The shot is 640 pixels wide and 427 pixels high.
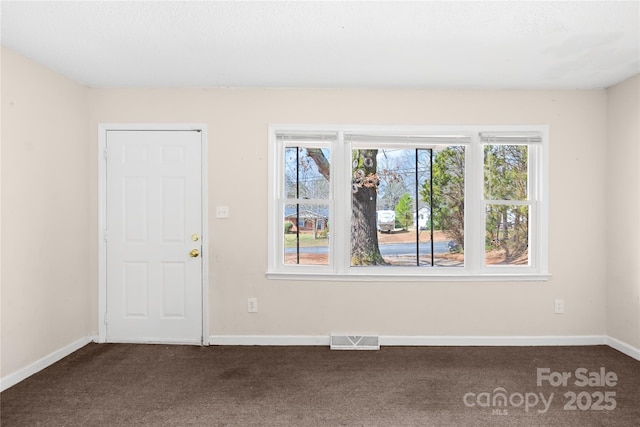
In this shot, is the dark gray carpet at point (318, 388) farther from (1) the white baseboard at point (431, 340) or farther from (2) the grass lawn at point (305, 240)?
(2) the grass lawn at point (305, 240)

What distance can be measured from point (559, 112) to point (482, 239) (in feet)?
4.51

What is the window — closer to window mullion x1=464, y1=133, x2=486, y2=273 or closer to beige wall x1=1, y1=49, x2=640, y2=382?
window mullion x1=464, y1=133, x2=486, y2=273

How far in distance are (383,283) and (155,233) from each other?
7.19 feet

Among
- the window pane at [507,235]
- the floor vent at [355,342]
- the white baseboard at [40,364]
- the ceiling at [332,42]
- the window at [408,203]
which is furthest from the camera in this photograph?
the window pane at [507,235]

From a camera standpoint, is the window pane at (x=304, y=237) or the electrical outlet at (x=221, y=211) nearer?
the electrical outlet at (x=221, y=211)

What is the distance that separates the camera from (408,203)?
11.9 feet

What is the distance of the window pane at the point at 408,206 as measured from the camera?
360 cm

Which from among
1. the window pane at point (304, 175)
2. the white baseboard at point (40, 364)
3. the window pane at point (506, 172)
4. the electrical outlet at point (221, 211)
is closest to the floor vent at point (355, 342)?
the window pane at point (304, 175)

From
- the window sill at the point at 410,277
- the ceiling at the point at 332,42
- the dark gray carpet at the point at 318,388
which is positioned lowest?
the dark gray carpet at the point at 318,388

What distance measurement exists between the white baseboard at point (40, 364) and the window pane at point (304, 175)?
7.56 feet

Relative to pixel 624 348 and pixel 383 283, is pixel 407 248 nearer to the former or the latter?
pixel 383 283

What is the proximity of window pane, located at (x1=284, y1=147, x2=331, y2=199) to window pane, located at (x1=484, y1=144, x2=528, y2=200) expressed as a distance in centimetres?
158

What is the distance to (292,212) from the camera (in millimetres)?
3611

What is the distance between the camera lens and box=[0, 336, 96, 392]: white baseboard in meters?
2.64
